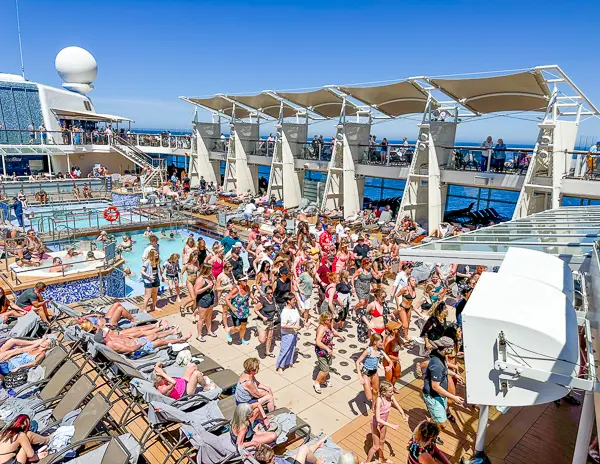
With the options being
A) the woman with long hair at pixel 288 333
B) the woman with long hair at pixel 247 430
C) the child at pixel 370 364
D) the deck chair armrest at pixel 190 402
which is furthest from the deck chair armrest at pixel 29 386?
the child at pixel 370 364

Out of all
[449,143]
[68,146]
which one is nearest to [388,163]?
[449,143]

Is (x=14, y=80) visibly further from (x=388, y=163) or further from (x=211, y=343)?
(x=211, y=343)

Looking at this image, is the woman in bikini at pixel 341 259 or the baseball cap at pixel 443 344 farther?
the woman in bikini at pixel 341 259

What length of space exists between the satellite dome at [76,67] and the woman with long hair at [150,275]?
3045 centimetres

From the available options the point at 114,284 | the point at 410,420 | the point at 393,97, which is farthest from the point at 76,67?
the point at 410,420

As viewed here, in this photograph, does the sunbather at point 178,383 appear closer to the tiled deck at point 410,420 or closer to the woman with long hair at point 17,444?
the tiled deck at point 410,420

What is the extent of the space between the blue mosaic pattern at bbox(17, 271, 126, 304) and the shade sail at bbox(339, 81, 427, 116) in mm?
12258

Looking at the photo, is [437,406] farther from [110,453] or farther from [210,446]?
[110,453]

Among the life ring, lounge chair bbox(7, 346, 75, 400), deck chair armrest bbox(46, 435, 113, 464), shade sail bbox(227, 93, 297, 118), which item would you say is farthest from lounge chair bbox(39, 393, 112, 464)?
shade sail bbox(227, 93, 297, 118)

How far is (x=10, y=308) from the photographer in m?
7.68

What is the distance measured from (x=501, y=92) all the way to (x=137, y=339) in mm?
14802

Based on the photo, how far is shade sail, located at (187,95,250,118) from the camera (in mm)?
26741

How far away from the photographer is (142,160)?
2944 cm

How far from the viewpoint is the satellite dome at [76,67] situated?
32.8 m
